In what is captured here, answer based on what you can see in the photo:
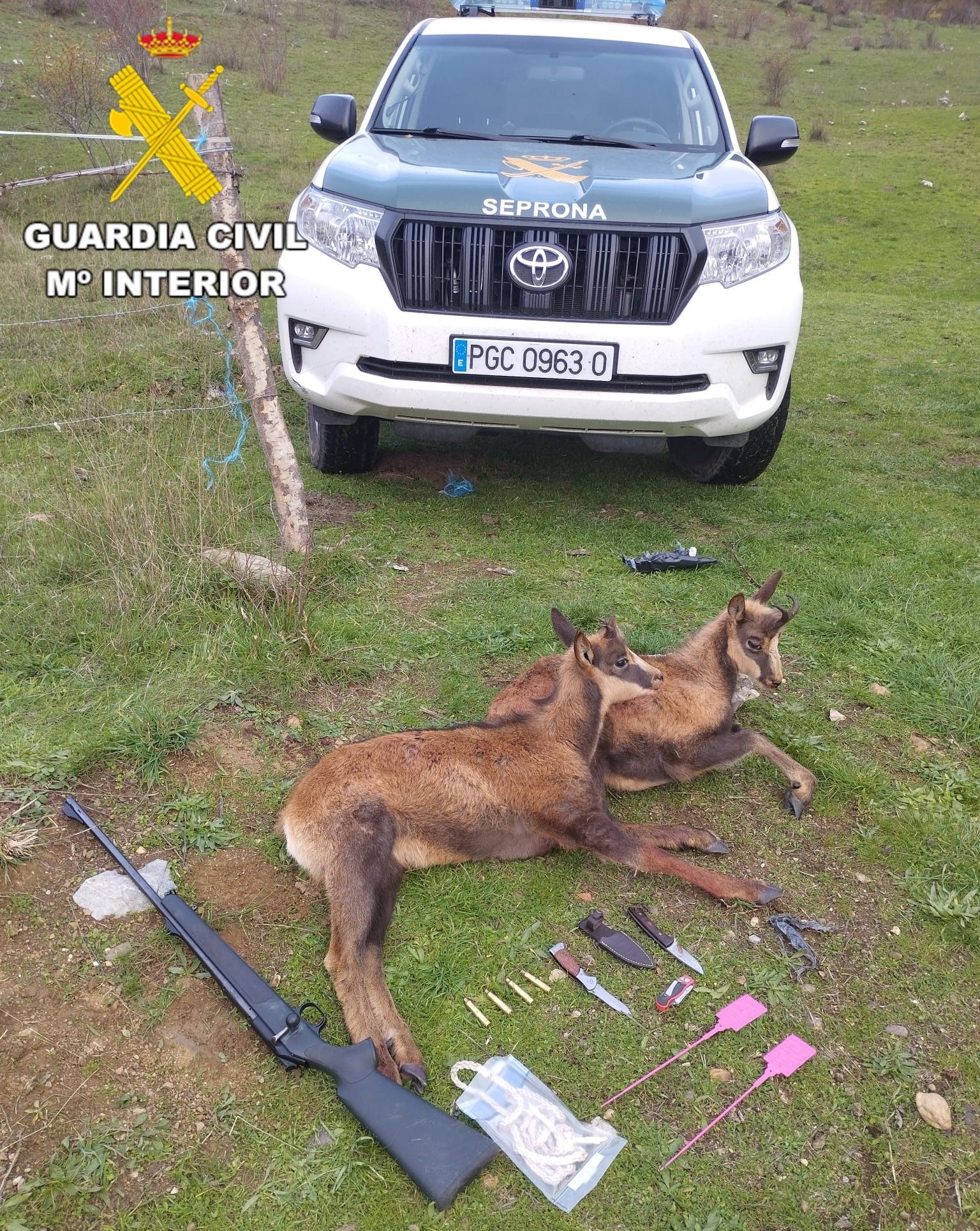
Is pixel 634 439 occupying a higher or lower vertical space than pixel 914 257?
higher

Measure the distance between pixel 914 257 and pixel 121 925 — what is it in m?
16.2

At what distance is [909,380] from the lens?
947 centimetres

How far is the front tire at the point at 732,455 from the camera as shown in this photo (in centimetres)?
605

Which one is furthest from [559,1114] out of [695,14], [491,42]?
[695,14]

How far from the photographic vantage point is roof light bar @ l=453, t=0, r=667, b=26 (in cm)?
715

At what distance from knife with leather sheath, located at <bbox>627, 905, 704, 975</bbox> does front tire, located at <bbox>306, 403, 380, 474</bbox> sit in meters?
3.71

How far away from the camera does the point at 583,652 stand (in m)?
3.89

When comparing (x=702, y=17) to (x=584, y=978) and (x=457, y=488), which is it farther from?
(x=584, y=978)

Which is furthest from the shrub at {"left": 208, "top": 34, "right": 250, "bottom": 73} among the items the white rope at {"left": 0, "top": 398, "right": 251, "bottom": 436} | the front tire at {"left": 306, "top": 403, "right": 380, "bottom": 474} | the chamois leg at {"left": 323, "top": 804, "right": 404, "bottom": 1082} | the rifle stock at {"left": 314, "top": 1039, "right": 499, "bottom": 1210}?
the rifle stock at {"left": 314, "top": 1039, "right": 499, "bottom": 1210}

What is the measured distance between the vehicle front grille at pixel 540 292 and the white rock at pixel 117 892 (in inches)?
124

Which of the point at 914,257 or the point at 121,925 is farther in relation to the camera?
the point at 914,257

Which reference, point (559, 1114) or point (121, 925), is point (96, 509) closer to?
point (121, 925)

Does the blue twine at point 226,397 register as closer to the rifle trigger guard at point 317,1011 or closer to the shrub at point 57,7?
the rifle trigger guard at point 317,1011

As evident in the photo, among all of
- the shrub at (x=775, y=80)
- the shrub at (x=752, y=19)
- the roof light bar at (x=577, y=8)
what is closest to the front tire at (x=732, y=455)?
the roof light bar at (x=577, y=8)
